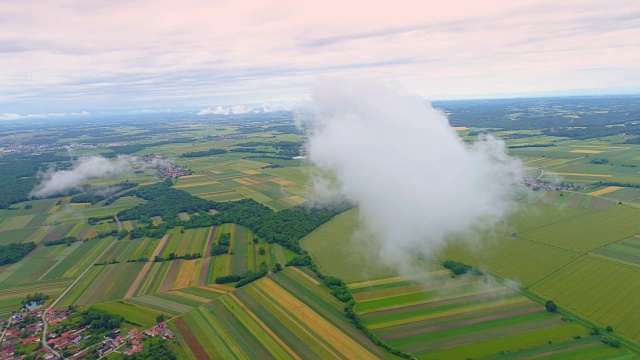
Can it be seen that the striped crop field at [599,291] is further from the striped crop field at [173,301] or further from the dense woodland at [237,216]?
the striped crop field at [173,301]

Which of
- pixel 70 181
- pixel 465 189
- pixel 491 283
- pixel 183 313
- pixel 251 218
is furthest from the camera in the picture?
pixel 70 181

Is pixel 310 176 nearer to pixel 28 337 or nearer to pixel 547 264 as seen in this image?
pixel 547 264

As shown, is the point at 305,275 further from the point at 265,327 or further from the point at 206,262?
the point at 206,262

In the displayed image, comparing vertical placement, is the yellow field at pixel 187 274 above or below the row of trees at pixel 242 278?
below

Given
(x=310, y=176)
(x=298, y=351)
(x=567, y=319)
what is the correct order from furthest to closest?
(x=310, y=176), (x=567, y=319), (x=298, y=351)

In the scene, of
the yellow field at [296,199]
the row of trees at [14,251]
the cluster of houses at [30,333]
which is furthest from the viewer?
the yellow field at [296,199]

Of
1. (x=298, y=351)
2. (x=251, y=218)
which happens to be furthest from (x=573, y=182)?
(x=298, y=351)

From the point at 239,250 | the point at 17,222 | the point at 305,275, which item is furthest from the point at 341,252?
the point at 17,222

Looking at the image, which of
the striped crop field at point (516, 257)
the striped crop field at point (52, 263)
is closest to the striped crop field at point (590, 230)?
the striped crop field at point (516, 257)
